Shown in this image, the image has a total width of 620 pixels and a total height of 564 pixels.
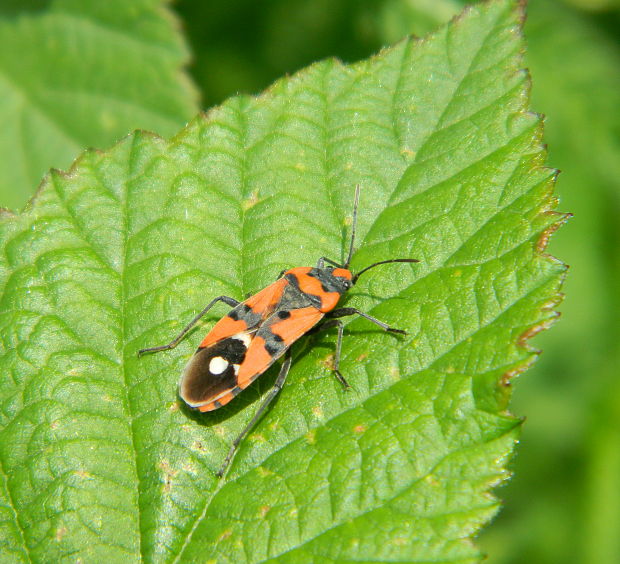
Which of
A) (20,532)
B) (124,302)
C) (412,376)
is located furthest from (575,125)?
(20,532)

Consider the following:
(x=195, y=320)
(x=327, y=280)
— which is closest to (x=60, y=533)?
(x=195, y=320)

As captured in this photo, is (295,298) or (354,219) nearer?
(354,219)

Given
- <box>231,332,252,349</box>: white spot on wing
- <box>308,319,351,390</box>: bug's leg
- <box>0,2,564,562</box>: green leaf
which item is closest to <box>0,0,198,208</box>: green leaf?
<box>0,2,564,562</box>: green leaf

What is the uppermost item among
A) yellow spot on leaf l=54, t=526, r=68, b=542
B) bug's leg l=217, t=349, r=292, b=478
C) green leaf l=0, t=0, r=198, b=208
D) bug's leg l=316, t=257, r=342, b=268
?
green leaf l=0, t=0, r=198, b=208

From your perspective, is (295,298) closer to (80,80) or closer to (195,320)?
(195,320)

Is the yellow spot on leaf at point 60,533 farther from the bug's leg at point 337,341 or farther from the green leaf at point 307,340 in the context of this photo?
the bug's leg at point 337,341

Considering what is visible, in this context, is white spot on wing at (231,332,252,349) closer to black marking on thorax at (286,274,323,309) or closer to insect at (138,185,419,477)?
insect at (138,185,419,477)

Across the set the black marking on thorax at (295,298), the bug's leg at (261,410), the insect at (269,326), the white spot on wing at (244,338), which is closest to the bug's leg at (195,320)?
the insect at (269,326)
